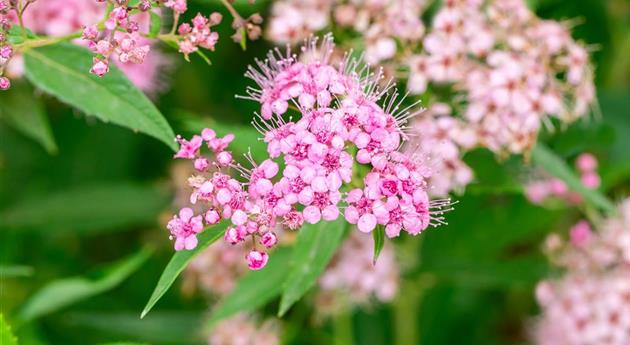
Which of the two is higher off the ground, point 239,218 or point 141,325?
point 239,218

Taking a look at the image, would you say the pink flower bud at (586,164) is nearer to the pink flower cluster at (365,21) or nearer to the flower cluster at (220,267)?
the pink flower cluster at (365,21)

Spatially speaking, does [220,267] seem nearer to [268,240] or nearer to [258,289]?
[258,289]

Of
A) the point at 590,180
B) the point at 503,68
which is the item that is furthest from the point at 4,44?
the point at 590,180

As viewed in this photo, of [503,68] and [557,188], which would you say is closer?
[503,68]

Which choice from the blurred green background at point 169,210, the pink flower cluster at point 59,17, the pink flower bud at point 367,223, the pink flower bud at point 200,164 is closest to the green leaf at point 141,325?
the blurred green background at point 169,210

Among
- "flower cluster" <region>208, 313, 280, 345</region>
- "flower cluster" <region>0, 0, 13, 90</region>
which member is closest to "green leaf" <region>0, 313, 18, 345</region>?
"flower cluster" <region>0, 0, 13, 90</region>

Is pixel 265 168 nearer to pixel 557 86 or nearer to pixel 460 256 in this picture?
pixel 557 86
